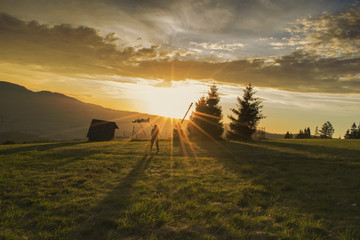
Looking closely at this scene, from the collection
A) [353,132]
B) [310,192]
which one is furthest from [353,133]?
[310,192]

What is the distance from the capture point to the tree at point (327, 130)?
9434 centimetres

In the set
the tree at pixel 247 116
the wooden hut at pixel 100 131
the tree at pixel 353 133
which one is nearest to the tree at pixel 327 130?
the tree at pixel 353 133

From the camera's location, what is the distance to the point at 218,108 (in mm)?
36281

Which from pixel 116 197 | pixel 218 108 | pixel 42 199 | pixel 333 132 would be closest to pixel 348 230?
pixel 116 197

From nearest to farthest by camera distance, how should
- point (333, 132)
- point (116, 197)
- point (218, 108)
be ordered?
1. point (116, 197)
2. point (218, 108)
3. point (333, 132)

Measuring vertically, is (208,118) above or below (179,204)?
above

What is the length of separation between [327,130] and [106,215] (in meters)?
116

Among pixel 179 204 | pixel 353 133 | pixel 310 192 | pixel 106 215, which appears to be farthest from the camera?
pixel 353 133

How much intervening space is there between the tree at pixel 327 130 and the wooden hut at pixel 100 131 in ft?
316

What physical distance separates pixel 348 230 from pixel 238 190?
3278 millimetres

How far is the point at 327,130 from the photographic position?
3780 inches

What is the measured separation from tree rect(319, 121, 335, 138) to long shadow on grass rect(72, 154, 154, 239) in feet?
365

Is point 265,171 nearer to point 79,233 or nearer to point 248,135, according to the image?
point 79,233

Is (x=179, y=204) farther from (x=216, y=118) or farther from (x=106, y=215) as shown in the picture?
(x=216, y=118)
